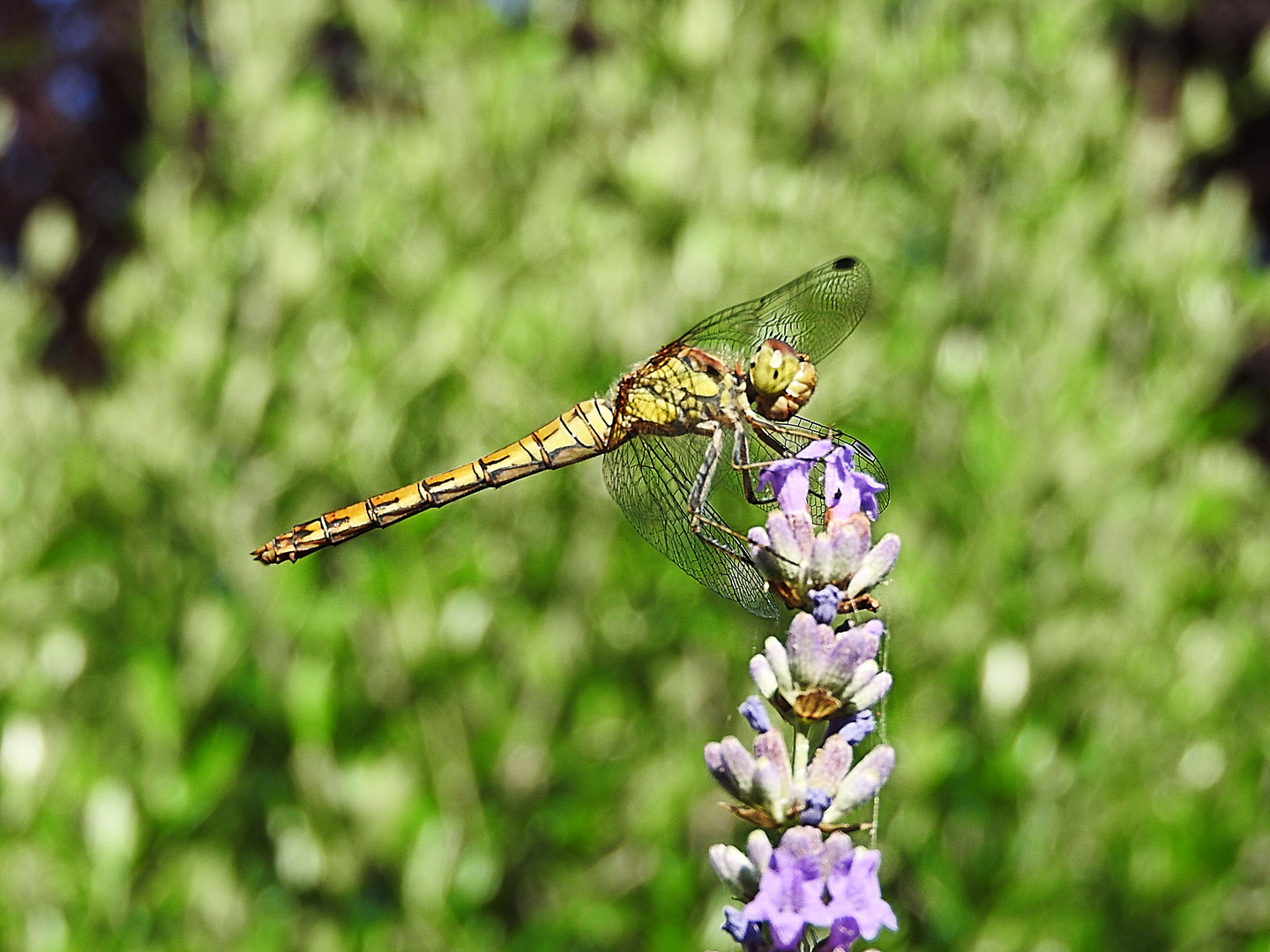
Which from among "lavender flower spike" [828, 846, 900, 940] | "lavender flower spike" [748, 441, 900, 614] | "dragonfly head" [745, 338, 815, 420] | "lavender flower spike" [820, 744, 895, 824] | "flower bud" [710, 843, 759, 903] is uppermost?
"dragonfly head" [745, 338, 815, 420]

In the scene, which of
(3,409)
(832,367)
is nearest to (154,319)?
(3,409)

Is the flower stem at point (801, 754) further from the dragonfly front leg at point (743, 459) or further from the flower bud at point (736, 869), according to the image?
the dragonfly front leg at point (743, 459)

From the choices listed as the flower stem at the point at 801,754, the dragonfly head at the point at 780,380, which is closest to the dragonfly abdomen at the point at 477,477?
the dragonfly head at the point at 780,380

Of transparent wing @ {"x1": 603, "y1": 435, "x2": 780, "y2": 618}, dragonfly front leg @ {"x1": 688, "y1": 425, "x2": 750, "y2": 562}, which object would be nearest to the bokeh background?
transparent wing @ {"x1": 603, "y1": 435, "x2": 780, "y2": 618}

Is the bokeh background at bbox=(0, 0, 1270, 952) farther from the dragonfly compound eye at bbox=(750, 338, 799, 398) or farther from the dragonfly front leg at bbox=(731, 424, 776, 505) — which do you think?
the dragonfly compound eye at bbox=(750, 338, 799, 398)

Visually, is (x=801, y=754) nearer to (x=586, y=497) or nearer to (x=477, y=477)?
(x=477, y=477)

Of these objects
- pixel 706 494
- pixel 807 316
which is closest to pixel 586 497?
pixel 807 316
